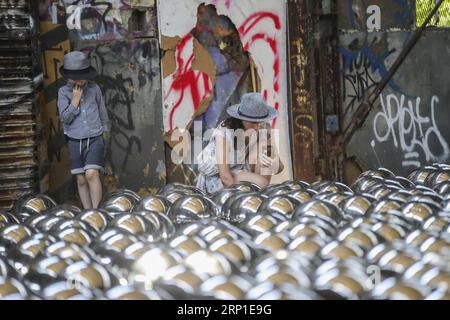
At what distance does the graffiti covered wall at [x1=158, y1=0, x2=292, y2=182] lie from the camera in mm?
8727

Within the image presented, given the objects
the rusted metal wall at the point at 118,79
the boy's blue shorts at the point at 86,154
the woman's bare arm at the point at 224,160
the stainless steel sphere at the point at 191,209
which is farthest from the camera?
the rusted metal wall at the point at 118,79

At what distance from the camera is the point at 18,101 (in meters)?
7.86

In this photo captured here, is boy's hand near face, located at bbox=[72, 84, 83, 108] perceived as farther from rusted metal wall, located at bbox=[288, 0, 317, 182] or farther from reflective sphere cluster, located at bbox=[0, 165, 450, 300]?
reflective sphere cluster, located at bbox=[0, 165, 450, 300]

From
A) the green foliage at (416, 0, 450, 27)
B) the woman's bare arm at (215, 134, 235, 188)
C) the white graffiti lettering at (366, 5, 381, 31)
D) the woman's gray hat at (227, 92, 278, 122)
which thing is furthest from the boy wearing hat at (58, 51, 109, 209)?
the green foliage at (416, 0, 450, 27)

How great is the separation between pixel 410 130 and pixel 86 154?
3695mm

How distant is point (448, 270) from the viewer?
3141 mm

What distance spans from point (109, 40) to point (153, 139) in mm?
1052

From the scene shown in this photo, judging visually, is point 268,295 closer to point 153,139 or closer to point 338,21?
point 153,139

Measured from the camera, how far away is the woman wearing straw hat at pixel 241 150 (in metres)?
6.57

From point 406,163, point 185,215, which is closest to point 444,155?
point 406,163

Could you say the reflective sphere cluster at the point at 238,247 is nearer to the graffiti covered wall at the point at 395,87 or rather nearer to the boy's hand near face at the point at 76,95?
the boy's hand near face at the point at 76,95

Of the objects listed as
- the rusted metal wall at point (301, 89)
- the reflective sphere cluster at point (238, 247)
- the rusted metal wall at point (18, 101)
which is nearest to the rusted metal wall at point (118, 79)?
the rusted metal wall at point (18, 101)

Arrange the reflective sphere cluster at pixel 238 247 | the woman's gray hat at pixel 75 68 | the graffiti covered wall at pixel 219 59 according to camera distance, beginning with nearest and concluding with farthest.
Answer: the reflective sphere cluster at pixel 238 247 < the woman's gray hat at pixel 75 68 < the graffiti covered wall at pixel 219 59
